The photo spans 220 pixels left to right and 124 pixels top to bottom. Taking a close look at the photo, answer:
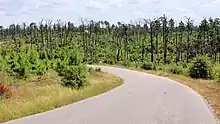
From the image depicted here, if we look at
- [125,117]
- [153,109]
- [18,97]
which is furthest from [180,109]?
[18,97]

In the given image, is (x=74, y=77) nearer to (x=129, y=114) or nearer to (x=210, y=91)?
(x=210, y=91)

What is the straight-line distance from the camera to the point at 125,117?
1179cm

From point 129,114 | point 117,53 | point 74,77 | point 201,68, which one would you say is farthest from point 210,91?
point 117,53

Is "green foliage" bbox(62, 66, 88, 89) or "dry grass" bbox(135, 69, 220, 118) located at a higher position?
"green foliage" bbox(62, 66, 88, 89)

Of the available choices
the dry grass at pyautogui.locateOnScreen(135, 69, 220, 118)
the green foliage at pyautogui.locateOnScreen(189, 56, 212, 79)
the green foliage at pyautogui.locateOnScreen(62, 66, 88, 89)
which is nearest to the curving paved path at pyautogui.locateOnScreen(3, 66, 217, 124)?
the dry grass at pyautogui.locateOnScreen(135, 69, 220, 118)

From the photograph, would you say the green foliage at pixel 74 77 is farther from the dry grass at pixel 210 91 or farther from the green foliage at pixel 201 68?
the green foliage at pixel 201 68

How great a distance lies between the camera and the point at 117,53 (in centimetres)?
8150

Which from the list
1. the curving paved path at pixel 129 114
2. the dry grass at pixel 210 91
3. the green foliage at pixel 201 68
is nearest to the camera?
the curving paved path at pixel 129 114

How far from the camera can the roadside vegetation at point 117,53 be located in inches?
974

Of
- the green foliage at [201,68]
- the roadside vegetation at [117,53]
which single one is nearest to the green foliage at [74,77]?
the roadside vegetation at [117,53]

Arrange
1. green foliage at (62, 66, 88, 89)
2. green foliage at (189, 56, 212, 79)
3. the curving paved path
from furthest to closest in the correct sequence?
green foliage at (189, 56, 212, 79) → green foliage at (62, 66, 88, 89) → the curving paved path

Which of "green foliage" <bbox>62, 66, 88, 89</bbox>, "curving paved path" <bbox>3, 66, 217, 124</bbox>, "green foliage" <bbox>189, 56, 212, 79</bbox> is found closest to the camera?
"curving paved path" <bbox>3, 66, 217, 124</bbox>

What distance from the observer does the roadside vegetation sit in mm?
24750

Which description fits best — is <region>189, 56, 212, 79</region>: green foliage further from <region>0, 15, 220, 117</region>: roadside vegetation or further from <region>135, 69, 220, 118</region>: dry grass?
<region>135, 69, 220, 118</region>: dry grass
